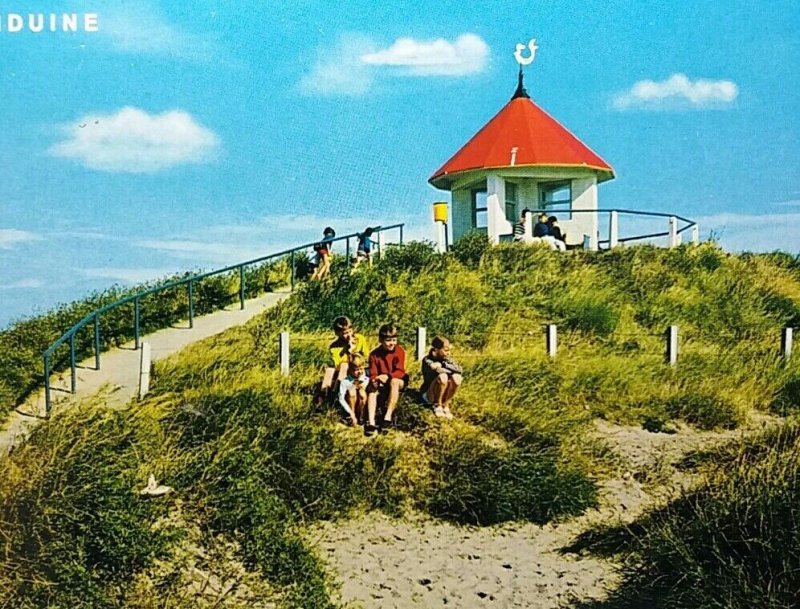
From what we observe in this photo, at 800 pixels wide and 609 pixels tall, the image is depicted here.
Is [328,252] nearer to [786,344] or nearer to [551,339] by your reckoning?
[551,339]

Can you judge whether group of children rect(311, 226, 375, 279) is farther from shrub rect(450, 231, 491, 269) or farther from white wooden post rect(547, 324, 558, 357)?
white wooden post rect(547, 324, 558, 357)

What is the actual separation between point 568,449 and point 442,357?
5.60ft

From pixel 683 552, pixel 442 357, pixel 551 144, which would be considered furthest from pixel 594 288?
pixel 683 552

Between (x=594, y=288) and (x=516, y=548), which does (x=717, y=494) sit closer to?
(x=516, y=548)

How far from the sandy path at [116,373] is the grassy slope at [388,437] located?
0.47 metres

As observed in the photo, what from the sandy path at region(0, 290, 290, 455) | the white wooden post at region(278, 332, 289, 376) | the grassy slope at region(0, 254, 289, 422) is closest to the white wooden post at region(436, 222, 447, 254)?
the grassy slope at region(0, 254, 289, 422)

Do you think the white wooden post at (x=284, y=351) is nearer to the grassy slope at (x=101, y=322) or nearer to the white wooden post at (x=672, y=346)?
the grassy slope at (x=101, y=322)

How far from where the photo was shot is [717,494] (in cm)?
761

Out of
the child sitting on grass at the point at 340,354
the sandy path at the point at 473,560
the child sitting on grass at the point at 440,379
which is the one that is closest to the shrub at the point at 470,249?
the child sitting on grass at the point at 440,379

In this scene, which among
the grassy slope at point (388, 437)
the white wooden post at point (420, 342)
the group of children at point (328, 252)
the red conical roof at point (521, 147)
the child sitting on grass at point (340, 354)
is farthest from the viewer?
the red conical roof at point (521, 147)

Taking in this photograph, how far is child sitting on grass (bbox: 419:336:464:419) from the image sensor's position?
34.7 feet

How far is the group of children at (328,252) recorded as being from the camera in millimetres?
18219

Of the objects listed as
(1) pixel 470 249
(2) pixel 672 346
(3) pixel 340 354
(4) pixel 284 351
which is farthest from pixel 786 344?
(4) pixel 284 351

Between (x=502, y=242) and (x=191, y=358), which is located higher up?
(x=502, y=242)
